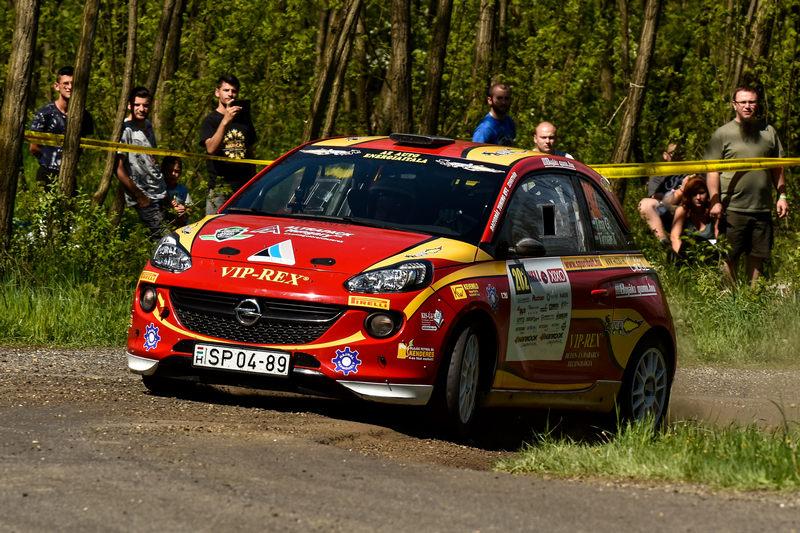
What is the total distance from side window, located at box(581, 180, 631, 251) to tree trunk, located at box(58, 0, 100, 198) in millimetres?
6087

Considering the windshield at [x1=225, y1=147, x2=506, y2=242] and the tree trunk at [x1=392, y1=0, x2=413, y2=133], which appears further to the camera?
the tree trunk at [x1=392, y1=0, x2=413, y2=133]

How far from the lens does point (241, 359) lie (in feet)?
21.3

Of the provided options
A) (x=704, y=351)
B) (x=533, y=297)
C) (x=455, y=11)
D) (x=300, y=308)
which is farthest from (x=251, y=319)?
(x=455, y=11)

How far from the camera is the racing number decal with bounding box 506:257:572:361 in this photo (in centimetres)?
698

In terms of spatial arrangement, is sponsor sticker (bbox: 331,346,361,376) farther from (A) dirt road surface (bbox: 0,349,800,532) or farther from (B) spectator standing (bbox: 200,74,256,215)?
(B) spectator standing (bbox: 200,74,256,215)

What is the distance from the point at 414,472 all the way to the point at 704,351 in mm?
7107

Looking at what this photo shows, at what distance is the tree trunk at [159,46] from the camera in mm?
15884

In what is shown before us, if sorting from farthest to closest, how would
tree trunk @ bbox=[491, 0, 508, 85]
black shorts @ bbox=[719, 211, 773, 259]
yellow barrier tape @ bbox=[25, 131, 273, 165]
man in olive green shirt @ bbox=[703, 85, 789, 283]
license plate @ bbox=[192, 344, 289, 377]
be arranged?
tree trunk @ bbox=[491, 0, 508, 85] < black shorts @ bbox=[719, 211, 773, 259] < yellow barrier tape @ bbox=[25, 131, 273, 165] < man in olive green shirt @ bbox=[703, 85, 789, 283] < license plate @ bbox=[192, 344, 289, 377]

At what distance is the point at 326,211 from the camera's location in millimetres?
7488

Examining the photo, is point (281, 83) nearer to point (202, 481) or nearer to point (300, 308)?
point (300, 308)

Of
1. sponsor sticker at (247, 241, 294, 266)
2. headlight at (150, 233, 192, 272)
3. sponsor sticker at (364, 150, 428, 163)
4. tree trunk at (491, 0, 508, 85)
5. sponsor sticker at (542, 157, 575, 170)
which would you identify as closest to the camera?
sponsor sticker at (247, 241, 294, 266)

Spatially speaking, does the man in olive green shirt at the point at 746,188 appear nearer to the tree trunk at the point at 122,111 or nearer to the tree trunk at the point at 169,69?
the tree trunk at the point at 122,111

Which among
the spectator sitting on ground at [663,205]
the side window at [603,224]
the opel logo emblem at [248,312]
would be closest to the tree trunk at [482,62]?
the spectator sitting on ground at [663,205]

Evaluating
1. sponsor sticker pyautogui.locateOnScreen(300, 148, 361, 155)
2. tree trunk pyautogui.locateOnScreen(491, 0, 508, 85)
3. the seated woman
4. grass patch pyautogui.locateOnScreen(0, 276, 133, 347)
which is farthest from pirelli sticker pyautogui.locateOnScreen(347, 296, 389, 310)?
tree trunk pyautogui.locateOnScreen(491, 0, 508, 85)
